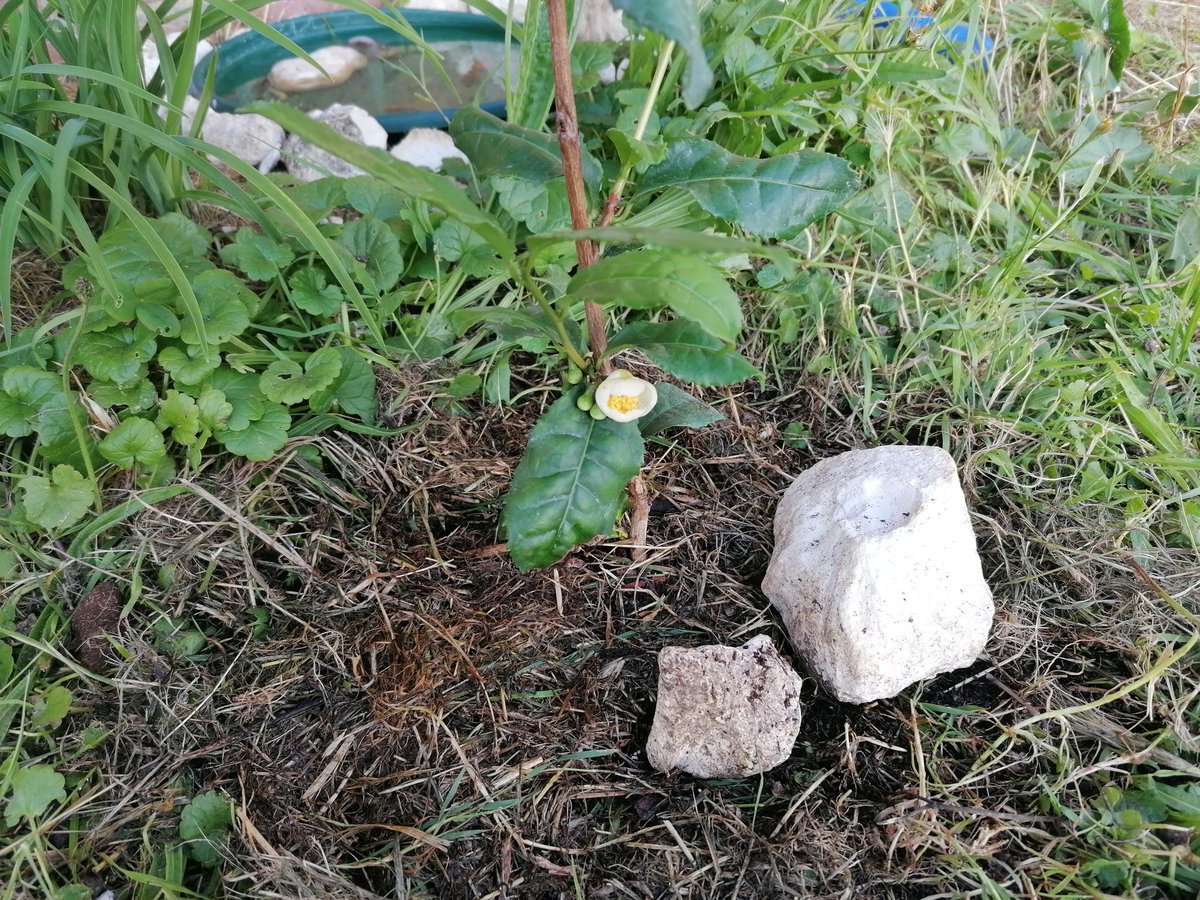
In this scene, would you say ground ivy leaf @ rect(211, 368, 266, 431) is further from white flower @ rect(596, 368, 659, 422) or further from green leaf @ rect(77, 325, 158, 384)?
white flower @ rect(596, 368, 659, 422)

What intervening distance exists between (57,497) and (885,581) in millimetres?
1430

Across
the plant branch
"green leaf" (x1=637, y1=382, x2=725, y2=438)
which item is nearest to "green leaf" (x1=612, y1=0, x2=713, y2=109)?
the plant branch

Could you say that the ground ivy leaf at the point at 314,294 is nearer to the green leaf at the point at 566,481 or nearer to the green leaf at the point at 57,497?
the green leaf at the point at 57,497

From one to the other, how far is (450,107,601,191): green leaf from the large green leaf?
0.30 m

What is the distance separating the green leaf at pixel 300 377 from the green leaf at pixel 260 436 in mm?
35

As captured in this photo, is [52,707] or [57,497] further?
[57,497]

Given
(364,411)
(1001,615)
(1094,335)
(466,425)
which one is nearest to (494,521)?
(466,425)

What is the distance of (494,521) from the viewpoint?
159 cm

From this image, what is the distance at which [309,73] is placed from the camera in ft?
8.46

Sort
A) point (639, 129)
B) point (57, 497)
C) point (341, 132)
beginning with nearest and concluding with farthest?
Answer: point (639, 129) → point (57, 497) → point (341, 132)

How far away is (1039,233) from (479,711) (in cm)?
162

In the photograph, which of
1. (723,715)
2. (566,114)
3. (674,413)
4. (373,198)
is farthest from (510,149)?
(723,715)

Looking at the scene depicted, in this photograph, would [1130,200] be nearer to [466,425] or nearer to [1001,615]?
[1001,615]

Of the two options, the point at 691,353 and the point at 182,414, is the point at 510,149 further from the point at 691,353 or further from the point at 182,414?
the point at 182,414
